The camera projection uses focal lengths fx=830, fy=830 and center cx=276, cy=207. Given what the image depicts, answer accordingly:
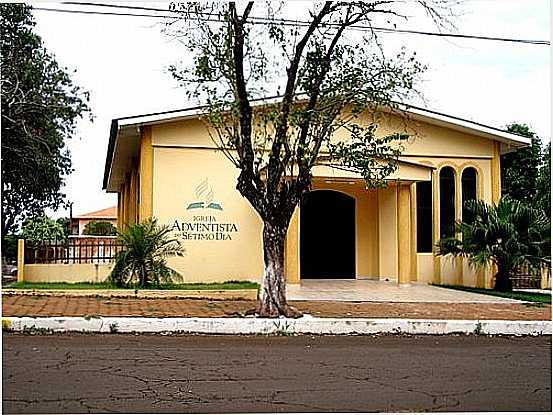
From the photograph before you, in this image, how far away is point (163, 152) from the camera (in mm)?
17703

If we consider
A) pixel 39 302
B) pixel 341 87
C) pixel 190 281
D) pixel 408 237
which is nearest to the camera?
pixel 341 87

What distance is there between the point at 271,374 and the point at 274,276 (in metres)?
4.33

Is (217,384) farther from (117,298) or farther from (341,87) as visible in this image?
(117,298)

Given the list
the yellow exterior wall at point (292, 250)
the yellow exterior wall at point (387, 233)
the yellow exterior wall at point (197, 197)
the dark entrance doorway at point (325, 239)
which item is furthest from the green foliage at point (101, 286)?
the yellow exterior wall at point (387, 233)

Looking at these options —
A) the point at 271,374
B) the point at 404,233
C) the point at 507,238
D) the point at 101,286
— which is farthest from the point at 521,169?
the point at 271,374

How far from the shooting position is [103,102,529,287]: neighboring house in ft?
57.9

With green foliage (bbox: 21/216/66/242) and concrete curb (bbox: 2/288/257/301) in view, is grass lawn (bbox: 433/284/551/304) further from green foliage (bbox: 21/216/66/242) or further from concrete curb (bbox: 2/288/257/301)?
green foliage (bbox: 21/216/66/242)

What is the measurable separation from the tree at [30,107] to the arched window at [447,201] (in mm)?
10411

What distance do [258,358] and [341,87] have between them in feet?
14.7

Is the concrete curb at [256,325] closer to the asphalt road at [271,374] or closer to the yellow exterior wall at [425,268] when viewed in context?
the asphalt road at [271,374]

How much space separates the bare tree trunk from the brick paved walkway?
0.55 m

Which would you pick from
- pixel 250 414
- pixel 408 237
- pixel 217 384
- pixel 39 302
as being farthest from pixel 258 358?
pixel 408 237

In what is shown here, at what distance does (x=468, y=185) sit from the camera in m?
20.0

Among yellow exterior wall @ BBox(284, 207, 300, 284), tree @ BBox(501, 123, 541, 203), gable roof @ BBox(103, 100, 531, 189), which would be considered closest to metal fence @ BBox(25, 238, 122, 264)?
gable roof @ BBox(103, 100, 531, 189)
